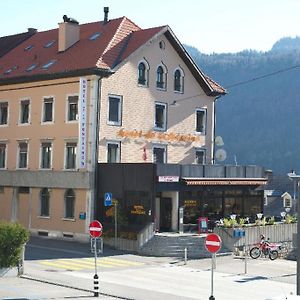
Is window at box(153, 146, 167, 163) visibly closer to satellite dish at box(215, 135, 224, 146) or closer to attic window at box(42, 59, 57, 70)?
satellite dish at box(215, 135, 224, 146)

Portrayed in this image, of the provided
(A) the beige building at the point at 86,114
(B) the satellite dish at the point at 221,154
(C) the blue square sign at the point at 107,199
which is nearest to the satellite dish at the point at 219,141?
(A) the beige building at the point at 86,114

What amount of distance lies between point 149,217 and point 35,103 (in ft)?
41.3

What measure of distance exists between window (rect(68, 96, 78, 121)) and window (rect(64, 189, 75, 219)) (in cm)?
483

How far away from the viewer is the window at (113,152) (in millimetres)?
45375

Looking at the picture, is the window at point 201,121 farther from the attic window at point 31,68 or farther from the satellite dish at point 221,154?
the attic window at point 31,68

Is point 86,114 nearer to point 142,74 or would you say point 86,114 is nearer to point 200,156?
point 142,74

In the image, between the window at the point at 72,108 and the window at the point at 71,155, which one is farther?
the window at the point at 71,155

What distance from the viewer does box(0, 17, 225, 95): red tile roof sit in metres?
45.5

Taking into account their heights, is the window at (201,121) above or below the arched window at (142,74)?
below

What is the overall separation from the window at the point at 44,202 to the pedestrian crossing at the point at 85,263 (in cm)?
1085

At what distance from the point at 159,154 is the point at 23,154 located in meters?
9.77

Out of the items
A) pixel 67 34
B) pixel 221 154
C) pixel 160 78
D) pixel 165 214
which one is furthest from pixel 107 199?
pixel 67 34

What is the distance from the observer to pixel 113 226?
43031mm

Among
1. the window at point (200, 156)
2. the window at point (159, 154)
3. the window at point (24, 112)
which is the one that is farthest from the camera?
the window at point (200, 156)
